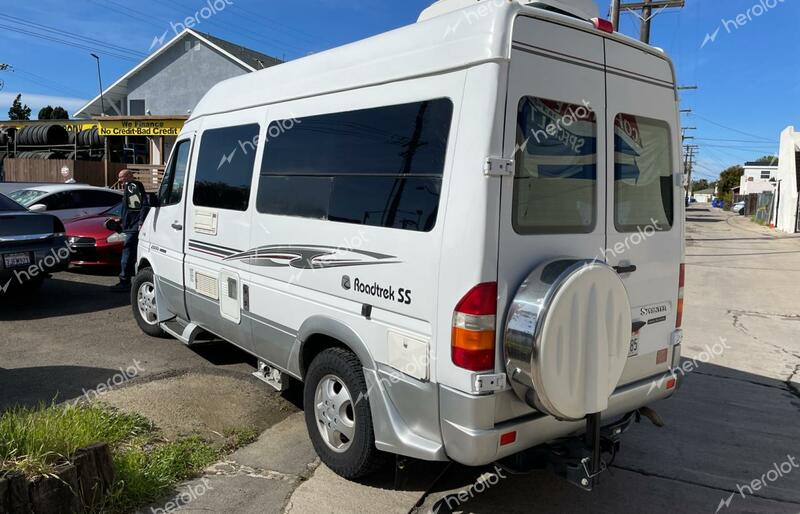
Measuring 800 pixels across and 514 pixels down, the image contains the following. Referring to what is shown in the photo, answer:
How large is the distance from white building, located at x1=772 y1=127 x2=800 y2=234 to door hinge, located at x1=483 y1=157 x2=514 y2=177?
98.8 feet

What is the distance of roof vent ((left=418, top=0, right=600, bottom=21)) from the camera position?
312 centimetres

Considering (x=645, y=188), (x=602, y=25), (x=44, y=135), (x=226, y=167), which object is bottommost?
(x=645, y=188)

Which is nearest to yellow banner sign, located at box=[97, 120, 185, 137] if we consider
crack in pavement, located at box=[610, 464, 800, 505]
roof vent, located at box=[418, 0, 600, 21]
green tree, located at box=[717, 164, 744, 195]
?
roof vent, located at box=[418, 0, 600, 21]

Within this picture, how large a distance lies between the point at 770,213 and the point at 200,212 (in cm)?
3750

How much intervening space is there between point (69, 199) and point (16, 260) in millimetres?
4502

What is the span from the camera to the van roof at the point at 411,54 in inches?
113

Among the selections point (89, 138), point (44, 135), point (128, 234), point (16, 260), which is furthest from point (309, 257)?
point (44, 135)

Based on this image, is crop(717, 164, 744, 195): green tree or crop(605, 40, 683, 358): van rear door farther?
crop(717, 164, 744, 195): green tree

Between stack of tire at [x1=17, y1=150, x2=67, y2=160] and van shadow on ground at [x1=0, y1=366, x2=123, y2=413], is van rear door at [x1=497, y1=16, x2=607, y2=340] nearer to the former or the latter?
van shadow on ground at [x1=0, y1=366, x2=123, y2=413]

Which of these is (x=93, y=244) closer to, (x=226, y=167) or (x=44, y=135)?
(x=226, y=167)

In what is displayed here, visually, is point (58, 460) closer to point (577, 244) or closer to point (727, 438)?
point (577, 244)

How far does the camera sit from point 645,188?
3.77m

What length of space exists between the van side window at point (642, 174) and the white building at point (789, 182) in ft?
93.8

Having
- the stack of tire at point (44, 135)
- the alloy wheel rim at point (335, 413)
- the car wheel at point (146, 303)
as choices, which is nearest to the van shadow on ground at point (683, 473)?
the alloy wheel rim at point (335, 413)
